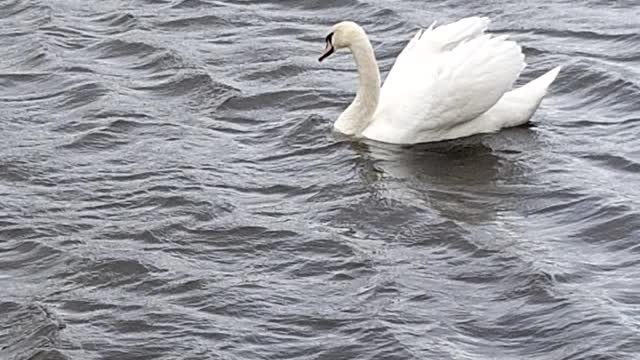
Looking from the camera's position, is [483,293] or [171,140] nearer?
[483,293]

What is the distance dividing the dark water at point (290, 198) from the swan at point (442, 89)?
142 millimetres

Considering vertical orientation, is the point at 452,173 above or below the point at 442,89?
below

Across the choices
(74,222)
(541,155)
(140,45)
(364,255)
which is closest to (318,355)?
(364,255)

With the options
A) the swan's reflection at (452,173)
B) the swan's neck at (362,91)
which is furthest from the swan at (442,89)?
the swan's reflection at (452,173)

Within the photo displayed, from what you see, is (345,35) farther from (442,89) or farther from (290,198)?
(290,198)

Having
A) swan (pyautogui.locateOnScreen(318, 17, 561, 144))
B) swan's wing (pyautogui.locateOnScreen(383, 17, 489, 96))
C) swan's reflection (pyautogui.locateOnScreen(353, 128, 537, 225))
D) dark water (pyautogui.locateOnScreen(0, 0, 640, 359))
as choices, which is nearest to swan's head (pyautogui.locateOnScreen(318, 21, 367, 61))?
swan (pyautogui.locateOnScreen(318, 17, 561, 144))

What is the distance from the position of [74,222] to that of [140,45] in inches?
163

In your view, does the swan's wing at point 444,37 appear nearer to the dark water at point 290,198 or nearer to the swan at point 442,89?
the swan at point 442,89

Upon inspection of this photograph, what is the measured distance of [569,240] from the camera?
1058cm

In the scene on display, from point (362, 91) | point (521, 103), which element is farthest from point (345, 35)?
point (521, 103)

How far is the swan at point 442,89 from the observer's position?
12.6 meters

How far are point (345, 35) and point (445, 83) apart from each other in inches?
32.6

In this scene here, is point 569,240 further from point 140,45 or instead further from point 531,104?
point 140,45

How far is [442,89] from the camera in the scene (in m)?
12.6
